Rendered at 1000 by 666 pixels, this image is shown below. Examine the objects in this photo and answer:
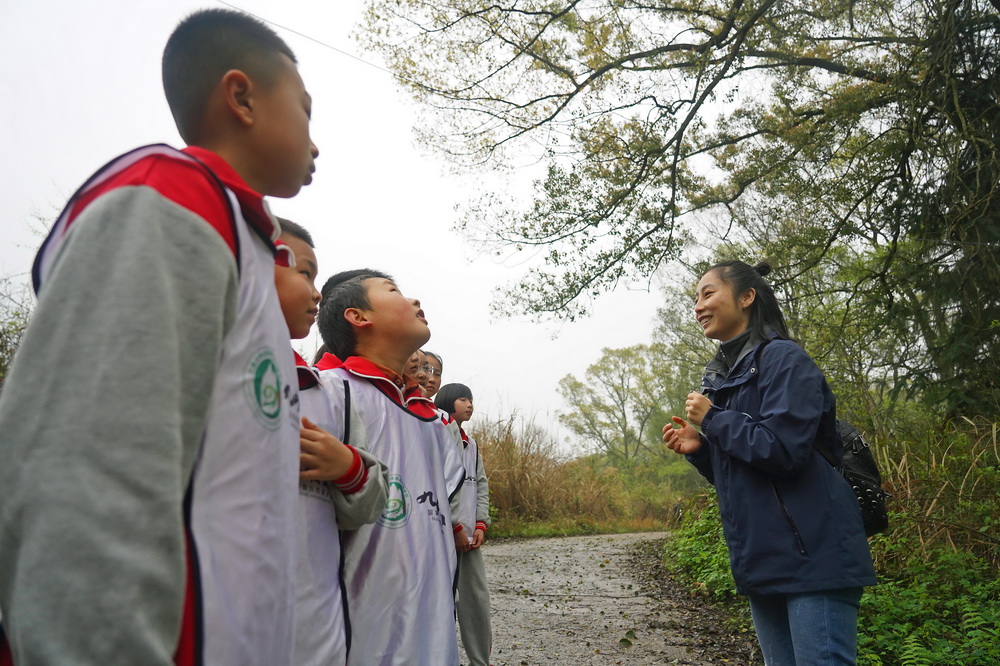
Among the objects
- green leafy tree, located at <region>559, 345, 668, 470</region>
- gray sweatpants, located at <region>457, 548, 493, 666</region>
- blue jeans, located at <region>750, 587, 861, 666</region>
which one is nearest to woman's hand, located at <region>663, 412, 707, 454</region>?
blue jeans, located at <region>750, 587, 861, 666</region>

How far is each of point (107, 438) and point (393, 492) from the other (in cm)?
147

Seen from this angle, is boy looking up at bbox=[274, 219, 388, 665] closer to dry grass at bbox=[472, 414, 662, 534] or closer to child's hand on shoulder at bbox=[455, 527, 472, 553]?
child's hand on shoulder at bbox=[455, 527, 472, 553]

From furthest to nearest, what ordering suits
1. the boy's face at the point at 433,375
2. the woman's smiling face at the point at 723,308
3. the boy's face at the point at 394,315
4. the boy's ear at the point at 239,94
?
the boy's face at the point at 433,375, the woman's smiling face at the point at 723,308, the boy's face at the point at 394,315, the boy's ear at the point at 239,94

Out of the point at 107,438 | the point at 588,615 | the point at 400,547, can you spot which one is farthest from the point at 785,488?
the point at 588,615

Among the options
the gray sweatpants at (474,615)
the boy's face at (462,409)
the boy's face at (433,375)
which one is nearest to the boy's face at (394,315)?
the gray sweatpants at (474,615)

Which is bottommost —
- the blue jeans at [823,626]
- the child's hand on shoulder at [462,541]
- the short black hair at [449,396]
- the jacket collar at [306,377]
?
the blue jeans at [823,626]

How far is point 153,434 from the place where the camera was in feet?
2.54

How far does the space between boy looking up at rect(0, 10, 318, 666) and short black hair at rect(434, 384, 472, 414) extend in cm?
444

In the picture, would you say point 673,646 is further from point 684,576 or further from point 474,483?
point 684,576

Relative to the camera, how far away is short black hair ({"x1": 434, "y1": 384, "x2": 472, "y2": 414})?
5.57 m

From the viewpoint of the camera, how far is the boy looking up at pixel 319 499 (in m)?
1.71

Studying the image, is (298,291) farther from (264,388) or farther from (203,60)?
(264,388)

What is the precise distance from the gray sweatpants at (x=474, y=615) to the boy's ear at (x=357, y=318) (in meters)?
2.11

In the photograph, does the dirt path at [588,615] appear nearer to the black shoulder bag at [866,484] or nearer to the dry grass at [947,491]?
the dry grass at [947,491]
